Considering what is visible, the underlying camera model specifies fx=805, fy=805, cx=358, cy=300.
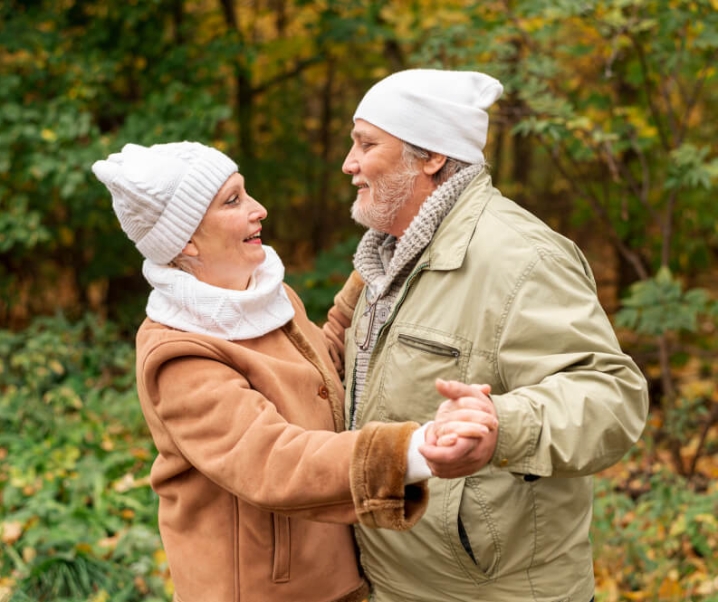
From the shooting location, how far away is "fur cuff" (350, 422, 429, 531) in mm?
1707

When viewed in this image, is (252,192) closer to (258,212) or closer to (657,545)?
(657,545)

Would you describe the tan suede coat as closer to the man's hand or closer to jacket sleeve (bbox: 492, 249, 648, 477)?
the man's hand

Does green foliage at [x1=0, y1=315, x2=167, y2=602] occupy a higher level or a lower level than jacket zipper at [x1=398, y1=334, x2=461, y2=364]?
lower

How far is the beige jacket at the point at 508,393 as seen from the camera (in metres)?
1.83

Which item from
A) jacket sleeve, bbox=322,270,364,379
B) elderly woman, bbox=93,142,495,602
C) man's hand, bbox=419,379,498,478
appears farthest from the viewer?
jacket sleeve, bbox=322,270,364,379

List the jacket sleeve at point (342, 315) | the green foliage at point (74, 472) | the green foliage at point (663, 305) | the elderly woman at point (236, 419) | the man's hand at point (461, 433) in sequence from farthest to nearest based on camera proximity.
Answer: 1. the green foliage at point (663, 305)
2. the green foliage at point (74, 472)
3. the jacket sleeve at point (342, 315)
4. the elderly woman at point (236, 419)
5. the man's hand at point (461, 433)

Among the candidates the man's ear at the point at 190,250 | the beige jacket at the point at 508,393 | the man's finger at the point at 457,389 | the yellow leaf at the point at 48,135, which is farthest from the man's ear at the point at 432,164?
the yellow leaf at the point at 48,135

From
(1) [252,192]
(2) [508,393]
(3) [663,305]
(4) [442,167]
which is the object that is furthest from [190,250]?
(1) [252,192]

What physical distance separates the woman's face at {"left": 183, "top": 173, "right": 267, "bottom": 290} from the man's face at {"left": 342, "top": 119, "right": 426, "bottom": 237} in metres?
0.34

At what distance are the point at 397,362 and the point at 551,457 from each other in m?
0.51

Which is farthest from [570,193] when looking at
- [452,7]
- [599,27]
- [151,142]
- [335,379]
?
[335,379]

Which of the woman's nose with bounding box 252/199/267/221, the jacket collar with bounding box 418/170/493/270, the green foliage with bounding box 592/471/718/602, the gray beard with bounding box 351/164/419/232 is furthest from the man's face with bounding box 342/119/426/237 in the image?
the green foliage with bounding box 592/471/718/602

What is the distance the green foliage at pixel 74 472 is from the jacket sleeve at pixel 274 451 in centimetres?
213

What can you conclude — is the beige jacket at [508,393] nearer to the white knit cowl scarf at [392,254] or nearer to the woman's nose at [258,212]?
the white knit cowl scarf at [392,254]
